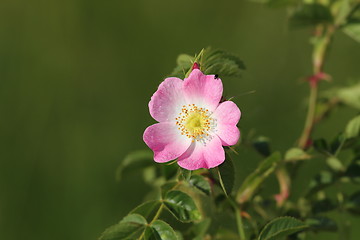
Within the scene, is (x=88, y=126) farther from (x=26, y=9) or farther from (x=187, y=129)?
(x=187, y=129)

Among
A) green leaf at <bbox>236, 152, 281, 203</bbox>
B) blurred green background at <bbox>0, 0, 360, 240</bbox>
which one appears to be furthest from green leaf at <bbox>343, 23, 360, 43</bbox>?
blurred green background at <bbox>0, 0, 360, 240</bbox>

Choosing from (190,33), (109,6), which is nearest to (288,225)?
(190,33)

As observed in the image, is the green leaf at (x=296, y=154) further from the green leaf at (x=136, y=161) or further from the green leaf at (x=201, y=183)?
the green leaf at (x=136, y=161)

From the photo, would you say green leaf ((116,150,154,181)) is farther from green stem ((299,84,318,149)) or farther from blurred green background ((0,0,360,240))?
blurred green background ((0,0,360,240))

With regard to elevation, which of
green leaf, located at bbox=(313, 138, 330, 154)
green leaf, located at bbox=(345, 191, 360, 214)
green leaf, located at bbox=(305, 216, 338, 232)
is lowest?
green leaf, located at bbox=(345, 191, 360, 214)

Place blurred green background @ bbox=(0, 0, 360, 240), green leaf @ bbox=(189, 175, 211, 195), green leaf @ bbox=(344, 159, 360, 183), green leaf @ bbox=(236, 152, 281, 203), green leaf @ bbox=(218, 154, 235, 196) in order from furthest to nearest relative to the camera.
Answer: blurred green background @ bbox=(0, 0, 360, 240) → green leaf @ bbox=(344, 159, 360, 183) → green leaf @ bbox=(236, 152, 281, 203) → green leaf @ bbox=(189, 175, 211, 195) → green leaf @ bbox=(218, 154, 235, 196)

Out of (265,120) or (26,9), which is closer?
(265,120)

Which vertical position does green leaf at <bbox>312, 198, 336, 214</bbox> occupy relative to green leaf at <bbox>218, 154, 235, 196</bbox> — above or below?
below

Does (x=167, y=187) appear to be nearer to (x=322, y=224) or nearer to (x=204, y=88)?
(x=204, y=88)
